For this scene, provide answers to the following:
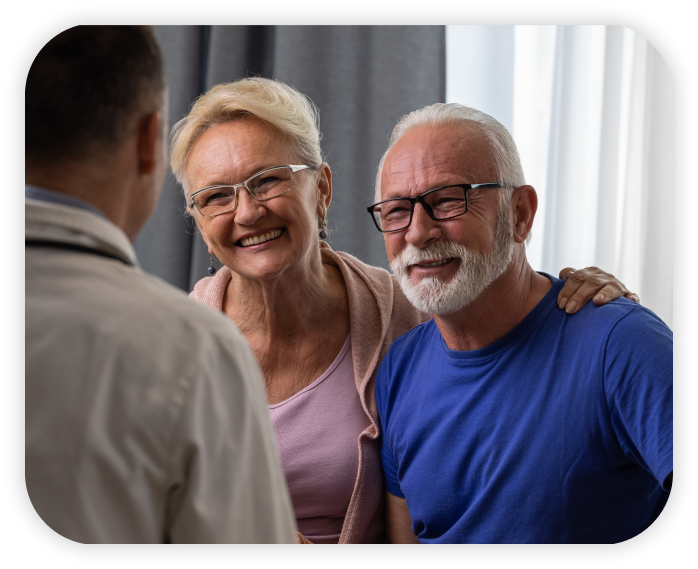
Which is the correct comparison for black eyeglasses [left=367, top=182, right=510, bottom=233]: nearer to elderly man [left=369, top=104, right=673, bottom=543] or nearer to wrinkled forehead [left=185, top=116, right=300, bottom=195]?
elderly man [left=369, top=104, right=673, bottom=543]

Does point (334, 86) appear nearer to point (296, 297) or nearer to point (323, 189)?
point (323, 189)

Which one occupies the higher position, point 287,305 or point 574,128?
point 574,128

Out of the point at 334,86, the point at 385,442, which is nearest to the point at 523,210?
the point at 385,442

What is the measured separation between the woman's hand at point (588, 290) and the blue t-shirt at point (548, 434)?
0.05 ft

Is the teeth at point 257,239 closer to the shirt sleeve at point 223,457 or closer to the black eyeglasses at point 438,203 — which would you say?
the black eyeglasses at point 438,203

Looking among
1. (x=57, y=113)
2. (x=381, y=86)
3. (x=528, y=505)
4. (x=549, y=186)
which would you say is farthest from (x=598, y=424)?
(x=381, y=86)

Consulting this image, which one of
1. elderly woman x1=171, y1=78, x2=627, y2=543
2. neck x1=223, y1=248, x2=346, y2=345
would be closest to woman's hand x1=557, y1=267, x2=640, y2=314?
elderly woman x1=171, y1=78, x2=627, y2=543

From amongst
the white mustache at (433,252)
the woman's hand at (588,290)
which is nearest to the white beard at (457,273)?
the white mustache at (433,252)

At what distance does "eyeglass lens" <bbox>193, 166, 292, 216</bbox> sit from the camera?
43.8 inches

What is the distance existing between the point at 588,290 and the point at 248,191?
2.00 ft

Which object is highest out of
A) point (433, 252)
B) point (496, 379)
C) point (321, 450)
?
point (433, 252)

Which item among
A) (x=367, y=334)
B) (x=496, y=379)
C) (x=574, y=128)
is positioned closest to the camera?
(x=496, y=379)

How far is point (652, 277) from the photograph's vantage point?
101cm

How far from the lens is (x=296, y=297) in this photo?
1241mm
